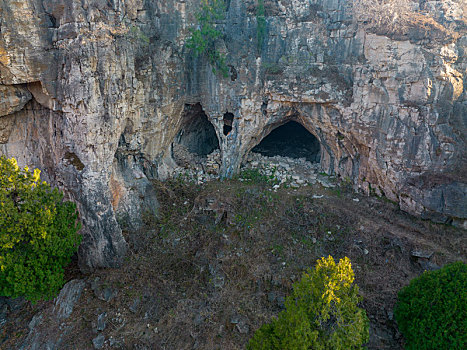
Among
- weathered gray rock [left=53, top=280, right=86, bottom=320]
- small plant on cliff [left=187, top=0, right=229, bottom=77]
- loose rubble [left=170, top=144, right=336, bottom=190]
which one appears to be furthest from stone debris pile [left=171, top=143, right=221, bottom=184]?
weathered gray rock [left=53, top=280, right=86, bottom=320]

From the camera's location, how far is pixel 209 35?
16.5 m

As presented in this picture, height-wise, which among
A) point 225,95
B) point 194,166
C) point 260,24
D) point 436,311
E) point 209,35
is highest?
point 260,24

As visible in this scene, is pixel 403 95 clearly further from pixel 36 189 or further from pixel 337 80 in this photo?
pixel 36 189

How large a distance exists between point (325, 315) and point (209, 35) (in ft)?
46.5

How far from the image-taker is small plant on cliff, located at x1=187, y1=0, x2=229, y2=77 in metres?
16.2

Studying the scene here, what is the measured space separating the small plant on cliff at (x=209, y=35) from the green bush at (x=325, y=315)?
1226cm

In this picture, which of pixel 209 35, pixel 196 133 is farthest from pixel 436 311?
pixel 196 133

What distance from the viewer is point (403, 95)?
14.3 meters

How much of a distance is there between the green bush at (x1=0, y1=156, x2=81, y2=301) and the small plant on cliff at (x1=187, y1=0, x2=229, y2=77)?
9.78 m

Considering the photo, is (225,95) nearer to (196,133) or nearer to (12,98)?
(196,133)

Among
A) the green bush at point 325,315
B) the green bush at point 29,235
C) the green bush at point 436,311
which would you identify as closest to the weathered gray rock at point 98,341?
the green bush at point 29,235

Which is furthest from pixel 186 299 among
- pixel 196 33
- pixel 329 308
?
pixel 196 33

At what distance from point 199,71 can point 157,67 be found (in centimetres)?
250

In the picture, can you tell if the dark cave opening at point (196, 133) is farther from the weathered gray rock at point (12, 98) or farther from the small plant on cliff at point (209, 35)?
the weathered gray rock at point (12, 98)
